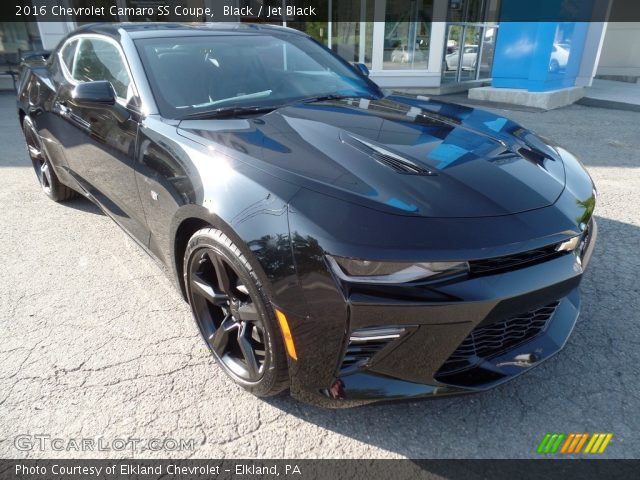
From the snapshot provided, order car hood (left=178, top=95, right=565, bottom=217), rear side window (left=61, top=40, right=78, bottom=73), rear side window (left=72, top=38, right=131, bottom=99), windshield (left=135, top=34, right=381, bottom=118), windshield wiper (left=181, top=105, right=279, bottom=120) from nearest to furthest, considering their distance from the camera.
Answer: car hood (left=178, top=95, right=565, bottom=217) < windshield wiper (left=181, top=105, right=279, bottom=120) < windshield (left=135, top=34, right=381, bottom=118) < rear side window (left=72, top=38, right=131, bottom=99) < rear side window (left=61, top=40, right=78, bottom=73)

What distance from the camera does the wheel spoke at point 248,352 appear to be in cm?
191

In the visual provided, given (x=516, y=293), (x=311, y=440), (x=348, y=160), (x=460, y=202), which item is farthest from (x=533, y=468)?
(x=348, y=160)

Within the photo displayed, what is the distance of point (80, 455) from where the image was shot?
1776mm

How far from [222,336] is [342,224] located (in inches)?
36.0

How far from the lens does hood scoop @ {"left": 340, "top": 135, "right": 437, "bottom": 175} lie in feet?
5.91

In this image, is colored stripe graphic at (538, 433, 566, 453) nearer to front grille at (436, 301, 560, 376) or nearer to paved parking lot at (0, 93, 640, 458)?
paved parking lot at (0, 93, 640, 458)

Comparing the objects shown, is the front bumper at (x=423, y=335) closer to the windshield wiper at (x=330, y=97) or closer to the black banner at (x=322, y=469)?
the black banner at (x=322, y=469)

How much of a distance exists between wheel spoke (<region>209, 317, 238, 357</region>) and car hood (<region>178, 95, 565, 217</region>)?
75 cm

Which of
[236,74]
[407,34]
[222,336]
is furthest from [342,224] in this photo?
[407,34]

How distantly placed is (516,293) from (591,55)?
33.6 feet

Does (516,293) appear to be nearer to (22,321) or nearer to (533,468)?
(533,468)

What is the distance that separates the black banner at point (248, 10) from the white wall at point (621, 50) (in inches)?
18.1

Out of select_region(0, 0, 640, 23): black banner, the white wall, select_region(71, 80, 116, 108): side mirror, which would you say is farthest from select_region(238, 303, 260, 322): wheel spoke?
the white wall

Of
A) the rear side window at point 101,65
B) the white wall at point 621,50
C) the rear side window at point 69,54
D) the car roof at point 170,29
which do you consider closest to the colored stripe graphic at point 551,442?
the rear side window at point 101,65
